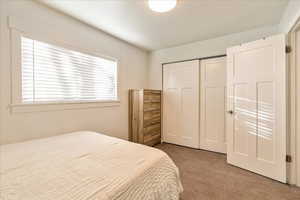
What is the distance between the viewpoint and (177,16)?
6.71 feet

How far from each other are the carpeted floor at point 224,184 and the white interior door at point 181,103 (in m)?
0.79

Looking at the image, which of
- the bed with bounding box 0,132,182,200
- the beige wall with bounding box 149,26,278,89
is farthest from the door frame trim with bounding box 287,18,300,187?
the bed with bounding box 0,132,182,200

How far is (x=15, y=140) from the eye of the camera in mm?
1580

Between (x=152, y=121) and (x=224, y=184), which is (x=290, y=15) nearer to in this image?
(x=224, y=184)

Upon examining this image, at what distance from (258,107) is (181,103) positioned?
1.49 m

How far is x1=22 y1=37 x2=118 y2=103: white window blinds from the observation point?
66.3 inches

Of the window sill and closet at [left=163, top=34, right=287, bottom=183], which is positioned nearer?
the window sill

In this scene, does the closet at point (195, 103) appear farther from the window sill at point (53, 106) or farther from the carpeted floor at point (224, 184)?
the window sill at point (53, 106)

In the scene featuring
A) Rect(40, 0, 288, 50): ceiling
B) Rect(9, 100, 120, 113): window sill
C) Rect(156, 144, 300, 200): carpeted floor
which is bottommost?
Rect(156, 144, 300, 200): carpeted floor

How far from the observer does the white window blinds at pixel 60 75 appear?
1.68 metres

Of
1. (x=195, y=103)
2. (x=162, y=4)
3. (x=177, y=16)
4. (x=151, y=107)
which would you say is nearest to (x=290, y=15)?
(x=177, y=16)

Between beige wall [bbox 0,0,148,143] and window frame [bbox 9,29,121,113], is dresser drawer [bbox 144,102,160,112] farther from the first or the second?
window frame [bbox 9,29,121,113]

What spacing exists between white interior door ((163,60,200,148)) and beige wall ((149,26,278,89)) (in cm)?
17

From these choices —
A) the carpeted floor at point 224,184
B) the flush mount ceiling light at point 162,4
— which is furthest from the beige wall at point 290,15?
the carpeted floor at point 224,184
